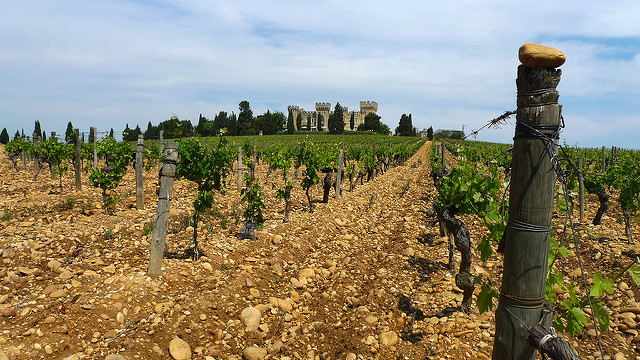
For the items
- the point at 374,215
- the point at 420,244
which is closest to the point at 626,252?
the point at 420,244

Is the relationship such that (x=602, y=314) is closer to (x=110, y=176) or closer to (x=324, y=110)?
(x=110, y=176)

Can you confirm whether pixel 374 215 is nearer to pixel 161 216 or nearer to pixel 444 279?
pixel 444 279

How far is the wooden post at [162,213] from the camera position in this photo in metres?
5.36

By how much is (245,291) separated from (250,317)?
29.8 inches

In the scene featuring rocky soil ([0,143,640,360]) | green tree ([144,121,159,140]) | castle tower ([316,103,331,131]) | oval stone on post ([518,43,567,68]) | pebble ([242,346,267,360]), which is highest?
castle tower ([316,103,331,131])

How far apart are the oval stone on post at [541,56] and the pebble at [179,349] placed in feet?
14.0

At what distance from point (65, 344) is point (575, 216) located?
13261 millimetres

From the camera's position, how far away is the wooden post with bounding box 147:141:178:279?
536 centimetres

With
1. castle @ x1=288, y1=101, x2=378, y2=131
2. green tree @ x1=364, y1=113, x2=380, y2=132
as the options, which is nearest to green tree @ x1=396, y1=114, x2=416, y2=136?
green tree @ x1=364, y1=113, x2=380, y2=132

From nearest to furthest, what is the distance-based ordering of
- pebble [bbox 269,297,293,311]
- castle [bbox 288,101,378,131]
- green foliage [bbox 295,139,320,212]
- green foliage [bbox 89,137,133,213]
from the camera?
1. pebble [bbox 269,297,293,311]
2. green foliage [bbox 89,137,133,213]
3. green foliage [bbox 295,139,320,212]
4. castle [bbox 288,101,378,131]

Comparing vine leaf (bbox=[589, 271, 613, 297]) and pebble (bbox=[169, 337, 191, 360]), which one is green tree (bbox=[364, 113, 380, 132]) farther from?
vine leaf (bbox=[589, 271, 613, 297])

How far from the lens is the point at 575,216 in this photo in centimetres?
1088

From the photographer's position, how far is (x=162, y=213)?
5.47m

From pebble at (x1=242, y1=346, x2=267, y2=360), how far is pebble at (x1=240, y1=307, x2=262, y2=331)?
488mm
